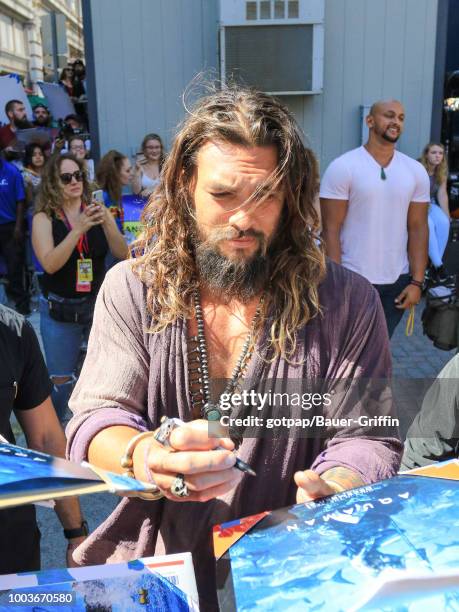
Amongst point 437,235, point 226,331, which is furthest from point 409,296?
point 226,331

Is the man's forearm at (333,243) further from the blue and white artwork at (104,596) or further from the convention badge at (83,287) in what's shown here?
the blue and white artwork at (104,596)

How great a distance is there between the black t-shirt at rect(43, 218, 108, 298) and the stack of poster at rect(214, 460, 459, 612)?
10.1ft

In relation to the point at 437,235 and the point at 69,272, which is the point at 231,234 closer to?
the point at 69,272

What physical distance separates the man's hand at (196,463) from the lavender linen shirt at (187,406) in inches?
10.3

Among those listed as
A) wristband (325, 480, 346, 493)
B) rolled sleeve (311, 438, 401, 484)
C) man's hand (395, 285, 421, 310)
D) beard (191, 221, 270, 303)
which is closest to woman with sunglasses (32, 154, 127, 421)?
man's hand (395, 285, 421, 310)

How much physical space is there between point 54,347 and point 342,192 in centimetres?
206

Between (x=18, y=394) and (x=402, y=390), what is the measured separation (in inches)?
87.9

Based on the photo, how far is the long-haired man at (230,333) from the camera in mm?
1329

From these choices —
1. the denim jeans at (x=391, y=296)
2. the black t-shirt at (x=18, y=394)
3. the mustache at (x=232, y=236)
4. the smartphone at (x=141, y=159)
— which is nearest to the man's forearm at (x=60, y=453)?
the black t-shirt at (x=18, y=394)

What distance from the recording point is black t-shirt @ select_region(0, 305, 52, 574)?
1.50 m

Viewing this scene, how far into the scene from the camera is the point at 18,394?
1.73 metres

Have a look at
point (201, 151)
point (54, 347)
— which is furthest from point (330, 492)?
point (54, 347)

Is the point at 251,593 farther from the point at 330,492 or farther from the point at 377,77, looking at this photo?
the point at 377,77

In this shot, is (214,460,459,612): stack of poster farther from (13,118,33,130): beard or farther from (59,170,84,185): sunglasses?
(13,118,33,130): beard
